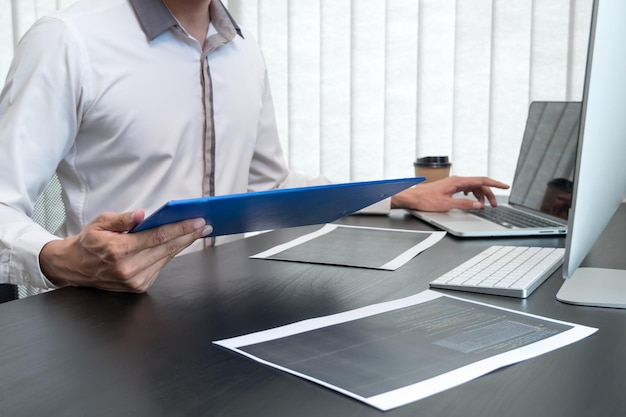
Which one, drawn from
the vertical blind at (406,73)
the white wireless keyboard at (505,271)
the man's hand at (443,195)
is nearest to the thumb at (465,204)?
the man's hand at (443,195)

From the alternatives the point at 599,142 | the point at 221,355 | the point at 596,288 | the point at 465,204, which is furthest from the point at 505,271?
Result: the point at 465,204

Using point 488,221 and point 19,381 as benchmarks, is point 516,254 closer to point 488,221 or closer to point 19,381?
point 488,221

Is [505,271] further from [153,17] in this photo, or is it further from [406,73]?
[406,73]

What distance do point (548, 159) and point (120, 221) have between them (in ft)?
3.33

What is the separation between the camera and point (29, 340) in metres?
0.68

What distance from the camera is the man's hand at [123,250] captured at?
80cm

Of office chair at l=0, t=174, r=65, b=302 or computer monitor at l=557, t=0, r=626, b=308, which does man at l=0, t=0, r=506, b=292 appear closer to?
office chair at l=0, t=174, r=65, b=302

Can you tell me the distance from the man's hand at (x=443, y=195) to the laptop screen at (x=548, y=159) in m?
0.08

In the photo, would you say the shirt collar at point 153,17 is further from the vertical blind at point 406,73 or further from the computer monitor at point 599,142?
the vertical blind at point 406,73

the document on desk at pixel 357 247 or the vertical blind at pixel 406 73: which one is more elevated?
the vertical blind at pixel 406 73

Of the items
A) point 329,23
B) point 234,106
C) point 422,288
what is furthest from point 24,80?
point 329,23

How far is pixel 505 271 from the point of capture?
918mm

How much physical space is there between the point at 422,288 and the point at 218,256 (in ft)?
1.16

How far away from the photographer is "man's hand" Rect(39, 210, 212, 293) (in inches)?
31.5
